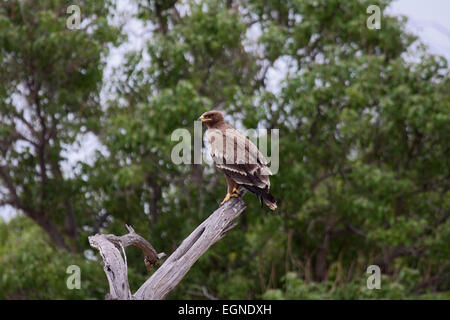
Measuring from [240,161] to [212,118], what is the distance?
0.91 m

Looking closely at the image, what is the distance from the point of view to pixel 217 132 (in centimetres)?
608

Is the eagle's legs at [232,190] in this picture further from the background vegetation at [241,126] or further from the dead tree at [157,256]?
the background vegetation at [241,126]

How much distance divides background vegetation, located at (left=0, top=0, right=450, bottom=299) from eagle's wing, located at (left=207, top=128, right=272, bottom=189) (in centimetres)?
490

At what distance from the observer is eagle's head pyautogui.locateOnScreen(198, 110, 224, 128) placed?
6367 millimetres

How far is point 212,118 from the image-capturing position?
638 centimetres

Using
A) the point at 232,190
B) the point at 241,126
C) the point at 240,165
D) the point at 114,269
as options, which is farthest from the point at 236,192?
the point at 241,126

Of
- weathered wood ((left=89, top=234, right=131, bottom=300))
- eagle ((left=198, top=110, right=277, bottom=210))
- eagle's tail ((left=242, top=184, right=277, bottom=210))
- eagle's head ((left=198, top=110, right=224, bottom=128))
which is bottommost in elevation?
weathered wood ((left=89, top=234, right=131, bottom=300))

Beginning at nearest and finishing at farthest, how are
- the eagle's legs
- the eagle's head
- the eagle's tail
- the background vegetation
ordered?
1. the eagle's tail
2. the eagle's legs
3. the eagle's head
4. the background vegetation

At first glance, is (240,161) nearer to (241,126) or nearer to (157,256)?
(157,256)

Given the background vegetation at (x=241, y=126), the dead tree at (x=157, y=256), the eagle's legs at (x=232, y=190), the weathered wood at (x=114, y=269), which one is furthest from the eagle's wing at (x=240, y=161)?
the background vegetation at (x=241, y=126)

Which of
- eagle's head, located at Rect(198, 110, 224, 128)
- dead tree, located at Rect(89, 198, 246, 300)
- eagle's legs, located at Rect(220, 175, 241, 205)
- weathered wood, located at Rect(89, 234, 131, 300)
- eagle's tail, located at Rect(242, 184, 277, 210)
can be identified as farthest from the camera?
eagle's head, located at Rect(198, 110, 224, 128)

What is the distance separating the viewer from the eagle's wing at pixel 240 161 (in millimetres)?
5559

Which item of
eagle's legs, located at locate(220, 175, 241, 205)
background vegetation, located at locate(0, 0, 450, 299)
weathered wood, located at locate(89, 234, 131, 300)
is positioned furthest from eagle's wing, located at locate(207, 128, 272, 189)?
background vegetation, located at locate(0, 0, 450, 299)

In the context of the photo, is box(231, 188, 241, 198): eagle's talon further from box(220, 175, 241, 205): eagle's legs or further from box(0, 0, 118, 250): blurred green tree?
box(0, 0, 118, 250): blurred green tree
